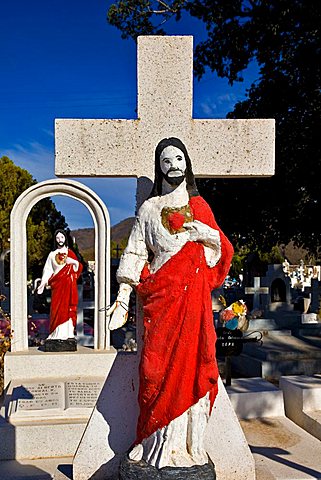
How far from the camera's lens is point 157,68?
2984 mm

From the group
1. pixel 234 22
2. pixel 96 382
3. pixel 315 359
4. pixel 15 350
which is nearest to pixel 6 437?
pixel 96 382

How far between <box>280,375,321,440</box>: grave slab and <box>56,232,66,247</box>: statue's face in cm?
314

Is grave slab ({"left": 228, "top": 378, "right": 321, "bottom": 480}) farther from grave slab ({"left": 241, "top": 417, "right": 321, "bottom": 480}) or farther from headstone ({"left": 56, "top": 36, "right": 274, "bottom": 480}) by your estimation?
headstone ({"left": 56, "top": 36, "right": 274, "bottom": 480})

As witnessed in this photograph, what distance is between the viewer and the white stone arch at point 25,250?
5559 millimetres

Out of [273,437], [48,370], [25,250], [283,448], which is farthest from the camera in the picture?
[25,250]

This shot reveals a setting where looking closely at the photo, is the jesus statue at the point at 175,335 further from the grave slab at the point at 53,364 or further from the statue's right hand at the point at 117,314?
the grave slab at the point at 53,364

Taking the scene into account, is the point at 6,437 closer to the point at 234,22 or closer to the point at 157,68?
the point at 157,68

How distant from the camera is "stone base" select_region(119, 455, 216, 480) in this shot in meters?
2.37

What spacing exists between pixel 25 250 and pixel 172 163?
3389mm

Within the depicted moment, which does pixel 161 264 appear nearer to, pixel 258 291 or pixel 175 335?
pixel 175 335

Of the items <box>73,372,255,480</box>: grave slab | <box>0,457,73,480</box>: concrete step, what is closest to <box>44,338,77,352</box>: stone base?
<box>0,457,73,480</box>: concrete step

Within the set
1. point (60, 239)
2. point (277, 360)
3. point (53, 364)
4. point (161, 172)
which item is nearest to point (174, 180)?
point (161, 172)

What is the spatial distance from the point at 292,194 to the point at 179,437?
818 cm

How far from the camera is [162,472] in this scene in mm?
2379
